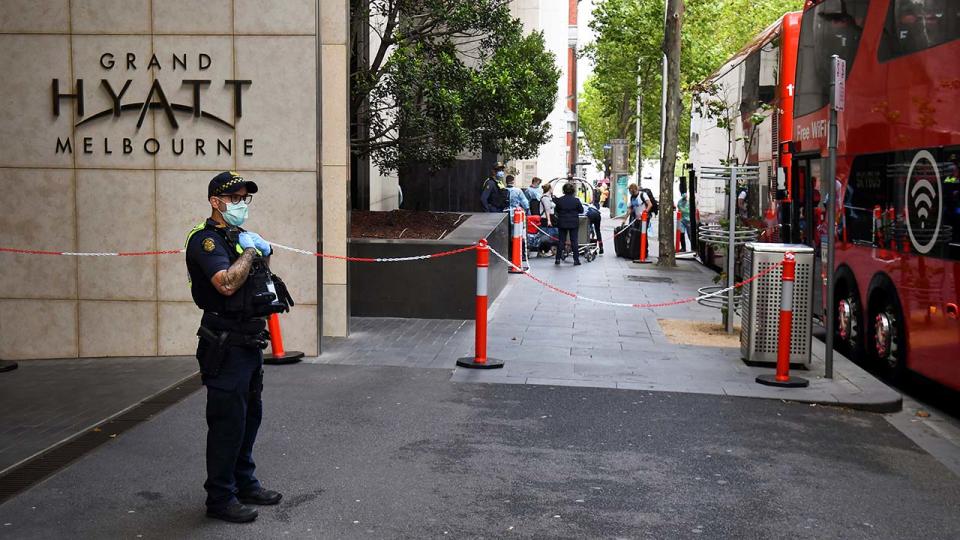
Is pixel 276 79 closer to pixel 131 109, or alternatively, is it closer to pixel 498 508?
pixel 131 109

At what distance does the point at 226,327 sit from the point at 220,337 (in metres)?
0.06

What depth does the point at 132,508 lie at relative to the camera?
621 centimetres

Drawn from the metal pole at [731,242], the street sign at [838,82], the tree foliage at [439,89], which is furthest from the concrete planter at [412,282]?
the street sign at [838,82]

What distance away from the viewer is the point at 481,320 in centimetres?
1070

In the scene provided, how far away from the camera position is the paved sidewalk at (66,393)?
790cm

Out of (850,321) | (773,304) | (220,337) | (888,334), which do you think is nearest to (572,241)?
(850,321)

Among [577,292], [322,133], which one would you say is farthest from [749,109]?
[322,133]

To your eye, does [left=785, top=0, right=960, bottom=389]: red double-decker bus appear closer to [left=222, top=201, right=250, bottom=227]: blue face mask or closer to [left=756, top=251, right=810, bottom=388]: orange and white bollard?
[left=756, top=251, right=810, bottom=388]: orange and white bollard

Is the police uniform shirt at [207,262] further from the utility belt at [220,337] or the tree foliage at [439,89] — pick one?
the tree foliage at [439,89]

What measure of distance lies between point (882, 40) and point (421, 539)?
308 inches

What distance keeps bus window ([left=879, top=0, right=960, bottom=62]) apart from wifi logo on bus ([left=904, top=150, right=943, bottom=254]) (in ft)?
3.30

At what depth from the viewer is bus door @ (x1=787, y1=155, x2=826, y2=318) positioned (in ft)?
45.9

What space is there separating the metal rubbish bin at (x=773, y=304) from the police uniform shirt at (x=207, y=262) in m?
6.49

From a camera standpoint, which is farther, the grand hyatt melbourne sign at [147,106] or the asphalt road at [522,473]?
the grand hyatt melbourne sign at [147,106]
